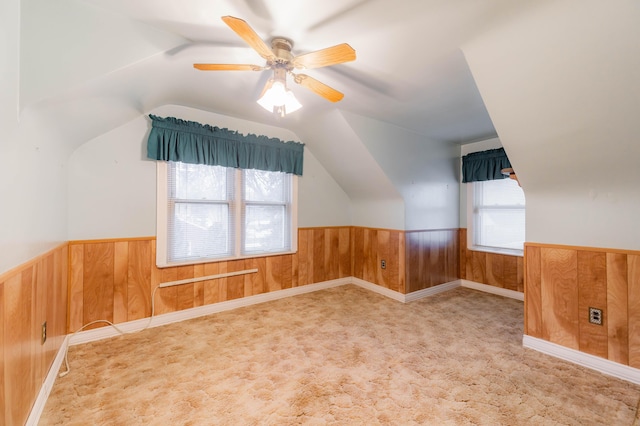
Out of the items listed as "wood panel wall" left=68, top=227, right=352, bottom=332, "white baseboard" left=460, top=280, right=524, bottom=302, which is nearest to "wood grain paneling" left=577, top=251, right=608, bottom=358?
"white baseboard" left=460, top=280, right=524, bottom=302

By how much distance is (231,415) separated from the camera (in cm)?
156

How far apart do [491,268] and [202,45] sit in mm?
4470

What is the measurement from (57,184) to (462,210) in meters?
4.98

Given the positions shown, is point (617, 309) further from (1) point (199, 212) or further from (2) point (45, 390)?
(2) point (45, 390)

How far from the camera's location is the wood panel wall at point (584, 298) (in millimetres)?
1922

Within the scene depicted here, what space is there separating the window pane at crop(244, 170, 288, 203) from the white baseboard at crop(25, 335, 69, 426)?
7.17ft

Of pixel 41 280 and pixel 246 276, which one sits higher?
pixel 41 280

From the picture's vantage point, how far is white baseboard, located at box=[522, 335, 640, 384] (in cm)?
189

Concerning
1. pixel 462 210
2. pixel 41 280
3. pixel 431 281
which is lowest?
pixel 431 281

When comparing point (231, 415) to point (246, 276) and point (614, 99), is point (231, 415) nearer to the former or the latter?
point (246, 276)

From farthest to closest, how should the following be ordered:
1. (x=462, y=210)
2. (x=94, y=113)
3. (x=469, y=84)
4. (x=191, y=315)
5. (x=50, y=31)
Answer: (x=462, y=210), (x=191, y=315), (x=469, y=84), (x=94, y=113), (x=50, y=31)

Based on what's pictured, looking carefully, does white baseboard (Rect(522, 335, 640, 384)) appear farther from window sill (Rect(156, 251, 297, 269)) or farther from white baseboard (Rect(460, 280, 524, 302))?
window sill (Rect(156, 251, 297, 269))

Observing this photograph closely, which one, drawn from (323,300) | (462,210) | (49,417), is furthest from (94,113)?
(462,210)

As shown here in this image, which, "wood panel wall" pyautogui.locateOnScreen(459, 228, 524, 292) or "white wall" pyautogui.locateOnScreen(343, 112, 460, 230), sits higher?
"white wall" pyautogui.locateOnScreen(343, 112, 460, 230)
